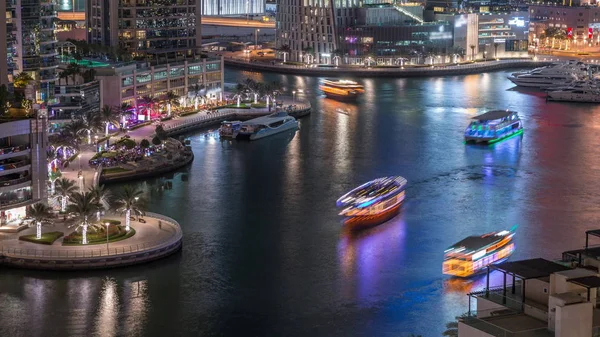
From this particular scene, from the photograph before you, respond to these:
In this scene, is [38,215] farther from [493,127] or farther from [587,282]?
[493,127]

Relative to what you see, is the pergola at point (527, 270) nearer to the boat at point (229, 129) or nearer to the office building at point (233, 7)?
the boat at point (229, 129)

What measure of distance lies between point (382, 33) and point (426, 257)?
33.5 m

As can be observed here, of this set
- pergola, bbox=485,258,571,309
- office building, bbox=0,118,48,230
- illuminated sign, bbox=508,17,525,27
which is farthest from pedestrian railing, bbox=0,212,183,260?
illuminated sign, bbox=508,17,525,27

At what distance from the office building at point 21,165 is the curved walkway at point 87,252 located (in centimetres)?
98

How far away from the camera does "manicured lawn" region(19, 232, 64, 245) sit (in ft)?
61.5

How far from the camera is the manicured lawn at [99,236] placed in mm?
18781

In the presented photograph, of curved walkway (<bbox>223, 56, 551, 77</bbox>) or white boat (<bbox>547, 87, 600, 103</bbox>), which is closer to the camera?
white boat (<bbox>547, 87, 600, 103</bbox>)

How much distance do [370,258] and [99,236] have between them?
14.0 ft

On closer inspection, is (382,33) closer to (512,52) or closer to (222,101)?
(512,52)

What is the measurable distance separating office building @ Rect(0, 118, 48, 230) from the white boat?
2407cm

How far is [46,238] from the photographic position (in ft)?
61.8

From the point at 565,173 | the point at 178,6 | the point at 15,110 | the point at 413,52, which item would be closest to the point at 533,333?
the point at 15,110

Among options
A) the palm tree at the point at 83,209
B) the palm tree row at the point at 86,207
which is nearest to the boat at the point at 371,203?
the palm tree row at the point at 86,207

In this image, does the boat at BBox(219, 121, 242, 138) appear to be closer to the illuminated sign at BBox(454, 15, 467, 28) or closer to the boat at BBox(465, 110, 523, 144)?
the boat at BBox(465, 110, 523, 144)
